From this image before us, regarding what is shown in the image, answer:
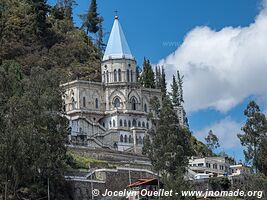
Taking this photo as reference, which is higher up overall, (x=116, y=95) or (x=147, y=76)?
(x=147, y=76)

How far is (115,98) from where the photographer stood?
84812 millimetres

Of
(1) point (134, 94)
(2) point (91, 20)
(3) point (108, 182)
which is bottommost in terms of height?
(3) point (108, 182)

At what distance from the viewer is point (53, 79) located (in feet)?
173

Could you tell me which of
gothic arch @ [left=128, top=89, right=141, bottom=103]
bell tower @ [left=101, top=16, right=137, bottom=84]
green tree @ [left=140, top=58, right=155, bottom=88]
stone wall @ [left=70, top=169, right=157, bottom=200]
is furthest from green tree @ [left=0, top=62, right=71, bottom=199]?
green tree @ [left=140, top=58, right=155, bottom=88]

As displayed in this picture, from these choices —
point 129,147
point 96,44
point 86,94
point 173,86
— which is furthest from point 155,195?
point 96,44

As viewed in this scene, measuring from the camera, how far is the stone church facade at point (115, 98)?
8231 cm

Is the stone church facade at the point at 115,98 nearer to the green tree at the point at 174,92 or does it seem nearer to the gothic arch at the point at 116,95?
the gothic arch at the point at 116,95

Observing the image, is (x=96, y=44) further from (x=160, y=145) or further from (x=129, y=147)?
(x=160, y=145)

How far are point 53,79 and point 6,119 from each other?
736 centimetres

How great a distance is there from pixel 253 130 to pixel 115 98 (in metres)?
27.8

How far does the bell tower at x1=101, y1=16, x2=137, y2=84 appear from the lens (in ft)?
281

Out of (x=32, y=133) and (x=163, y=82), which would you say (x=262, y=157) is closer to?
(x=32, y=133)

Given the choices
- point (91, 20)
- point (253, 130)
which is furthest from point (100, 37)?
point (253, 130)

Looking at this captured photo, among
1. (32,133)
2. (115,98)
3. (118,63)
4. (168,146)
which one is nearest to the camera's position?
(32,133)
